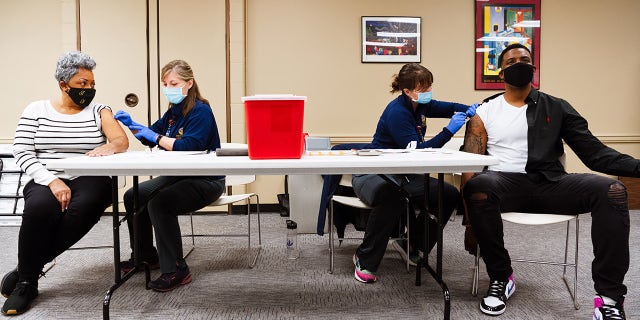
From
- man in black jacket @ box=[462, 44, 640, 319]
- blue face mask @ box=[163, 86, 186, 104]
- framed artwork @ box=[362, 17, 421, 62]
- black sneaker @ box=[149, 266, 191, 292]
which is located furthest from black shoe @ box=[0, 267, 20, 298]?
framed artwork @ box=[362, 17, 421, 62]

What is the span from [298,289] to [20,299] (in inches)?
46.7

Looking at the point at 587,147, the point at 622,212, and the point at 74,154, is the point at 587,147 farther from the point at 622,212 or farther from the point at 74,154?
the point at 74,154

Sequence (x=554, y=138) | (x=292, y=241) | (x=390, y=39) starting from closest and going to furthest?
1. (x=554, y=138)
2. (x=292, y=241)
3. (x=390, y=39)

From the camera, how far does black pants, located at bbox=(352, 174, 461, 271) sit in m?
2.17

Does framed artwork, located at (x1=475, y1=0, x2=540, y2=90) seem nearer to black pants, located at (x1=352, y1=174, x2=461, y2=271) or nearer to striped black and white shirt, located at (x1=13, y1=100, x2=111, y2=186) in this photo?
black pants, located at (x1=352, y1=174, x2=461, y2=271)

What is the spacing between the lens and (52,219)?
1.97 metres

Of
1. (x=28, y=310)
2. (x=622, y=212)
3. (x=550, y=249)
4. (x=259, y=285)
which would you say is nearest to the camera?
(x=622, y=212)

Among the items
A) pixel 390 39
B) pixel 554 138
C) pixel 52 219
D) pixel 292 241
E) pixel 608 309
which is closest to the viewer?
pixel 608 309

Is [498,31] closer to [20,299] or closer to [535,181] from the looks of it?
[535,181]

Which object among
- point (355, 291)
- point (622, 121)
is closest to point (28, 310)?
point (355, 291)

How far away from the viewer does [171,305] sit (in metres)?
2.00

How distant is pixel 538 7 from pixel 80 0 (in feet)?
13.3

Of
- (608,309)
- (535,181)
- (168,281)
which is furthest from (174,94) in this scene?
(608,309)

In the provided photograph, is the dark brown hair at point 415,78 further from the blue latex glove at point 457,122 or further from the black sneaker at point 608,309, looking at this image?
the black sneaker at point 608,309
